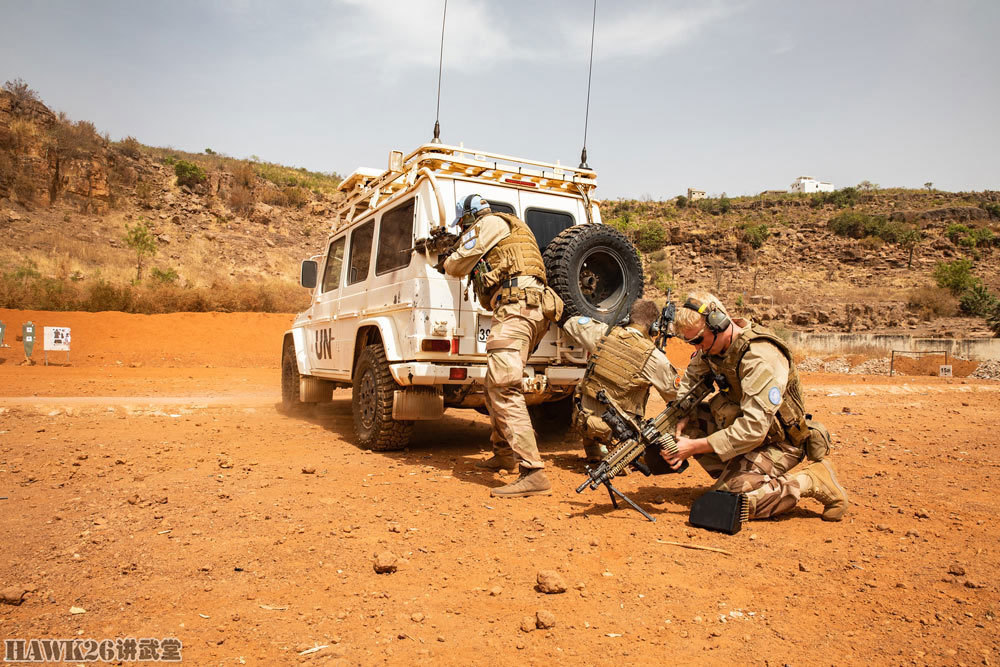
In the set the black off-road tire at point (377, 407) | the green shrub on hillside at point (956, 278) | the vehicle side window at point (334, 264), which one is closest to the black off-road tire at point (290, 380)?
the vehicle side window at point (334, 264)

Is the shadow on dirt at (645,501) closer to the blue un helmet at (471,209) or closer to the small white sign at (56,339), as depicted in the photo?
the blue un helmet at (471,209)

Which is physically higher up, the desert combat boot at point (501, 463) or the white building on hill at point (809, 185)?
the white building on hill at point (809, 185)

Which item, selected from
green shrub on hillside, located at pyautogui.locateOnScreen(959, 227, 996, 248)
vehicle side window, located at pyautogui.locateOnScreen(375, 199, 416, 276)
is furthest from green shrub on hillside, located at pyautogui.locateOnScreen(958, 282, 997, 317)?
vehicle side window, located at pyautogui.locateOnScreen(375, 199, 416, 276)

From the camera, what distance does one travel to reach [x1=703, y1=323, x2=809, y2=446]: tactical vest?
3.57 metres

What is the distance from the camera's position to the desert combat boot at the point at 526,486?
4145 mm

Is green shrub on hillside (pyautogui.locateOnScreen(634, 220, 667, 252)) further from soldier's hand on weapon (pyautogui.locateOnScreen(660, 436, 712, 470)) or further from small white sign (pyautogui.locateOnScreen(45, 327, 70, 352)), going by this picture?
soldier's hand on weapon (pyautogui.locateOnScreen(660, 436, 712, 470))

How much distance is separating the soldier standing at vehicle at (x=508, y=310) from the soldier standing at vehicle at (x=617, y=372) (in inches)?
15.9

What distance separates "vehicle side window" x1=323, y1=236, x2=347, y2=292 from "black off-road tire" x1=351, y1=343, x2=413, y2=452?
157cm

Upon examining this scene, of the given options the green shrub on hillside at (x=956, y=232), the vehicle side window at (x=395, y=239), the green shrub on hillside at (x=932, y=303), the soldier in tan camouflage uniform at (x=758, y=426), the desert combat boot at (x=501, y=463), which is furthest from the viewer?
the green shrub on hillside at (x=956, y=232)

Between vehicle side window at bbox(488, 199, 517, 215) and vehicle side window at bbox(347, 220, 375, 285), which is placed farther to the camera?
vehicle side window at bbox(347, 220, 375, 285)

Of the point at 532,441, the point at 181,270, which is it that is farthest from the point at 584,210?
the point at 181,270

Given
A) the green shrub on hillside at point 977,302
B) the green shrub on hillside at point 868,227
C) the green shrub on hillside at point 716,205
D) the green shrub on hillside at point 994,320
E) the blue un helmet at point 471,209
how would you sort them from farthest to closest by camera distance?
the green shrub on hillside at point 716,205
the green shrub on hillside at point 868,227
the green shrub on hillside at point 977,302
the green shrub on hillside at point 994,320
the blue un helmet at point 471,209

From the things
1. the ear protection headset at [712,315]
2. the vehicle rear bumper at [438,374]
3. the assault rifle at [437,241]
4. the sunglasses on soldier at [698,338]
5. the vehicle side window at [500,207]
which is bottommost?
Result: the vehicle rear bumper at [438,374]

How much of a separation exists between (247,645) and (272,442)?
3.91m
